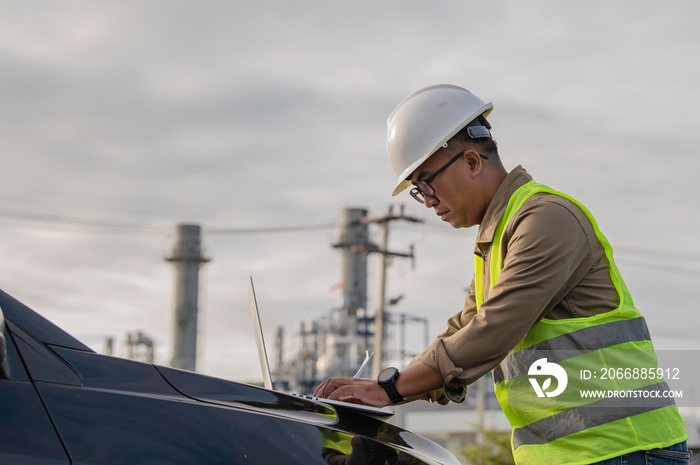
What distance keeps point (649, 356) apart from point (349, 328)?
127 ft

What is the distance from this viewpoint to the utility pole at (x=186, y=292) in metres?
41.9

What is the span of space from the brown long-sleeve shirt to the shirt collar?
5.8 inches

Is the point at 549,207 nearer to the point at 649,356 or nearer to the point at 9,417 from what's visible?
the point at 649,356

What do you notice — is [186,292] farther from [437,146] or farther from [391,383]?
[391,383]

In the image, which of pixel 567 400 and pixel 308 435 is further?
pixel 567 400

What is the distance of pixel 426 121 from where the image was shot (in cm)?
303

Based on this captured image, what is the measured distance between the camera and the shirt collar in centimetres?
284

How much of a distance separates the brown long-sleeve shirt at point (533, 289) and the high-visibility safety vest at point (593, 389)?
51mm

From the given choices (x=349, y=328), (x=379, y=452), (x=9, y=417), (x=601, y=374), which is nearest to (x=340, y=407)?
(x=379, y=452)

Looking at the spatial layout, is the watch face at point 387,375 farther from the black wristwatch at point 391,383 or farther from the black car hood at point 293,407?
the black car hood at point 293,407

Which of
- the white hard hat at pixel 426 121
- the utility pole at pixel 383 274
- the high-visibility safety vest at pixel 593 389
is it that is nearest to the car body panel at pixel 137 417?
the high-visibility safety vest at pixel 593 389

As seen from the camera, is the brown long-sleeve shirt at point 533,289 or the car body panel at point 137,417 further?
the brown long-sleeve shirt at point 533,289

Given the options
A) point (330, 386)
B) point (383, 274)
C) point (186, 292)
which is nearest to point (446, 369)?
point (330, 386)

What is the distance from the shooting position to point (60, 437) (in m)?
2.01
